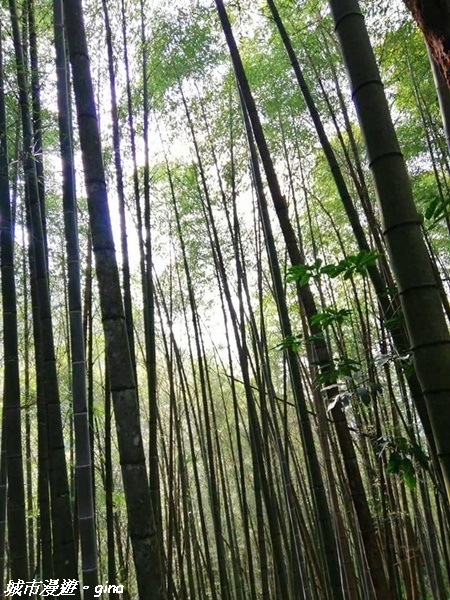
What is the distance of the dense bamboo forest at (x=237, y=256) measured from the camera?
1.37 m

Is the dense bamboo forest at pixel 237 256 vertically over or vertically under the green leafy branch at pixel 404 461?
over

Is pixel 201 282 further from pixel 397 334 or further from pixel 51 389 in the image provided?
pixel 397 334

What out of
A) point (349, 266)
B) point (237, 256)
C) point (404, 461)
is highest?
point (237, 256)

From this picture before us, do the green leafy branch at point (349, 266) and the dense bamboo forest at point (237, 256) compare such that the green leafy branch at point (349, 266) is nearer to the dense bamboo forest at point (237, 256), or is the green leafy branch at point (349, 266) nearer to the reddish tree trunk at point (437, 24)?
the dense bamboo forest at point (237, 256)

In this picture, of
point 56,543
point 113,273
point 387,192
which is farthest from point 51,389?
point 387,192

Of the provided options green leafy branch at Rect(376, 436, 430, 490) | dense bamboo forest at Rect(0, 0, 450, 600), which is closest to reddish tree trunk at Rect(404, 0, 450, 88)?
→ dense bamboo forest at Rect(0, 0, 450, 600)

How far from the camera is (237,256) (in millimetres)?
4734

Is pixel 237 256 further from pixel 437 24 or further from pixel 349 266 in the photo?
pixel 437 24

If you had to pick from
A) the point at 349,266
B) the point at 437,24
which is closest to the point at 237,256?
the point at 349,266

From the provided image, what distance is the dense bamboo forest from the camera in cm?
137

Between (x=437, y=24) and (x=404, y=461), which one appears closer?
(x=437, y=24)

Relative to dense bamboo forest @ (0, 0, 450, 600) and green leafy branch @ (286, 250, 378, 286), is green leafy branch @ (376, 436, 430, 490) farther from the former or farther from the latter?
green leafy branch @ (286, 250, 378, 286)

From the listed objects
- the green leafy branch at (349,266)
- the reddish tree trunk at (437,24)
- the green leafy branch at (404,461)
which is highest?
the reddish tree trunk at (437,24)

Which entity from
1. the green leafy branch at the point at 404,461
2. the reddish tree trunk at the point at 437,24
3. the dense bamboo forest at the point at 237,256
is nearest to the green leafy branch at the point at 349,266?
the dense bamboo forest at the point at 237,256
